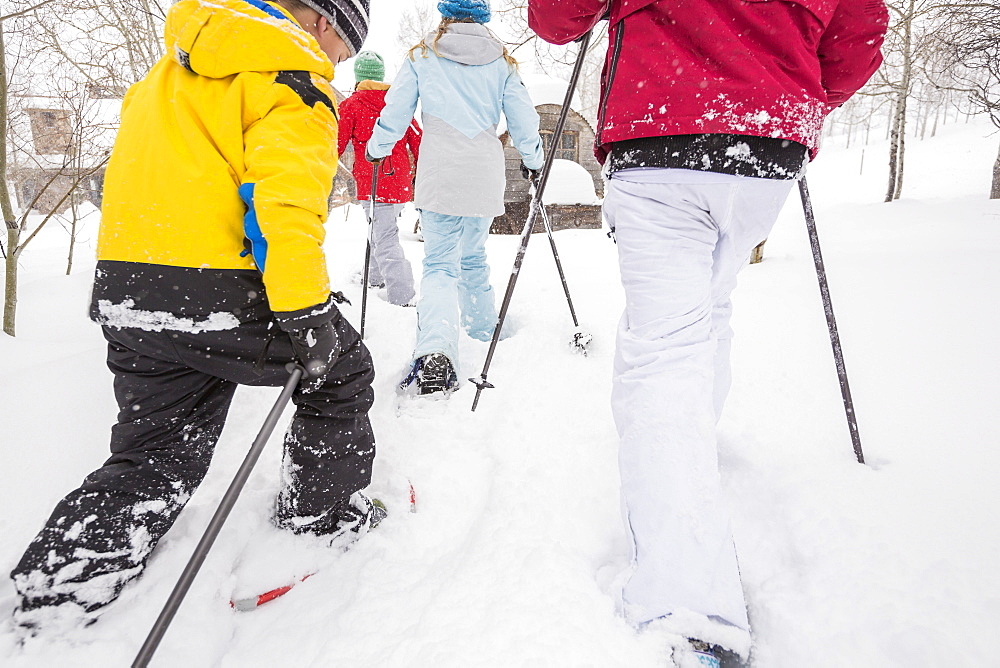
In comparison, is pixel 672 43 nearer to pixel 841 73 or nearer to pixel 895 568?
pixel 841 73

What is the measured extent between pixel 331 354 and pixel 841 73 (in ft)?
6.13

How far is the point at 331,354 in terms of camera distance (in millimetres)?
1529

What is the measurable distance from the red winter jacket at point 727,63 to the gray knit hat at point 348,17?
973 mm

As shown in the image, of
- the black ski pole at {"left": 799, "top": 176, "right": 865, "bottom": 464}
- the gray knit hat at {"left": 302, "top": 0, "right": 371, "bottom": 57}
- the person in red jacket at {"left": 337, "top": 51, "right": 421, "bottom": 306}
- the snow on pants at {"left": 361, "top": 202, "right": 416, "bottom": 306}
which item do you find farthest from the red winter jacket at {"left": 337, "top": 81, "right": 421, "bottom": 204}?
the black ski pole at {"left": 799, "top": 176, "right": 865, "bottom": 464}

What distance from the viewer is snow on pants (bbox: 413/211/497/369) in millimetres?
3162

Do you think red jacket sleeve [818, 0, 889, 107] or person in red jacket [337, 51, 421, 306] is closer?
red jacket sleeve [818, 0, 889, 107]

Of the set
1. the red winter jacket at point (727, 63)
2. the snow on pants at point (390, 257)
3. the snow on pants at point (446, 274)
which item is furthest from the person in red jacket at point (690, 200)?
the snow on pants at point (390, 257)

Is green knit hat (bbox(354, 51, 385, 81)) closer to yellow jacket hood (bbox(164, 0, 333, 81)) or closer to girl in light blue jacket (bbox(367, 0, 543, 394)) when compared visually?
girl in light blue jacket (bbox(367, 0, 543, 394))

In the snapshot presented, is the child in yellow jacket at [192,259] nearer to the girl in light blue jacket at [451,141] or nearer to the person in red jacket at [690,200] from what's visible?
the person in red jacket at [690,200]

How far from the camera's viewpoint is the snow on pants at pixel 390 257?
191 inches

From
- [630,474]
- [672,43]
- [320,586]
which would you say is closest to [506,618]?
[630,474]

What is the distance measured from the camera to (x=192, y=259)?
1.44 meters

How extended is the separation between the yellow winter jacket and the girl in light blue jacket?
160cm

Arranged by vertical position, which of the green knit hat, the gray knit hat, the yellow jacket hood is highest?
the green knit hat
